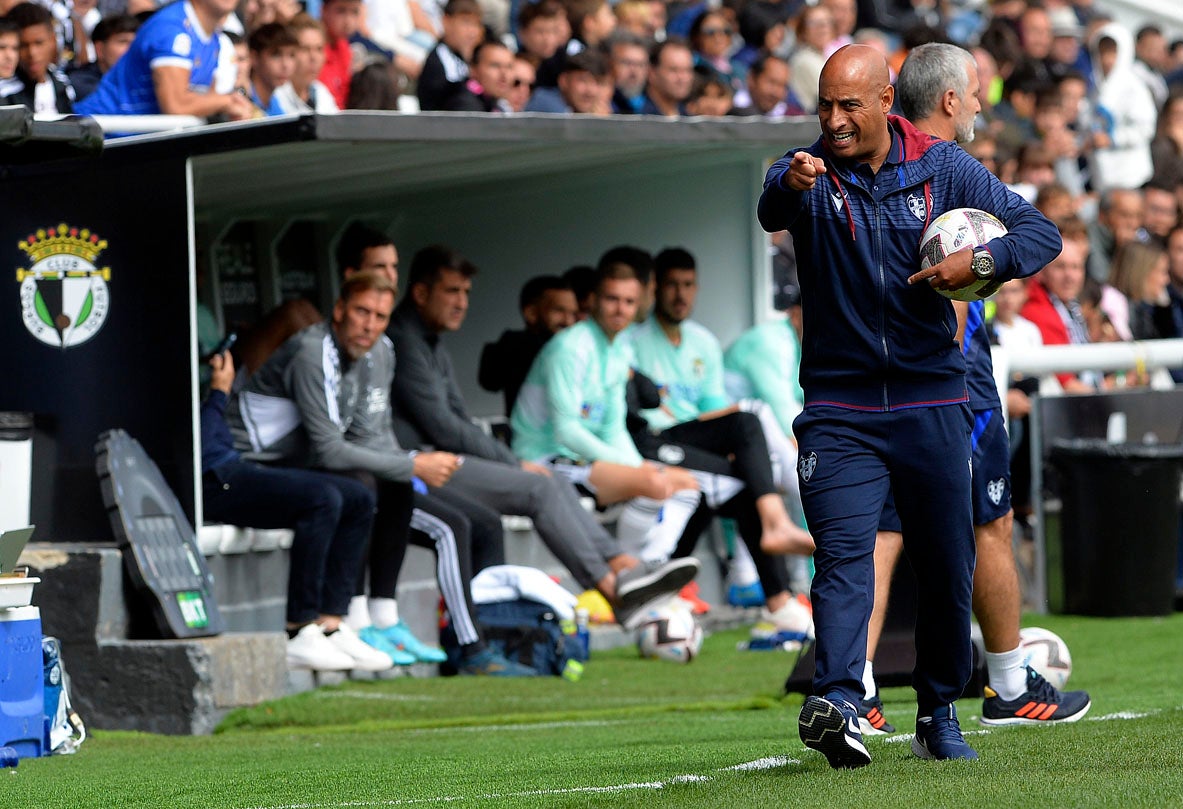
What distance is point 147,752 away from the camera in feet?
23.6

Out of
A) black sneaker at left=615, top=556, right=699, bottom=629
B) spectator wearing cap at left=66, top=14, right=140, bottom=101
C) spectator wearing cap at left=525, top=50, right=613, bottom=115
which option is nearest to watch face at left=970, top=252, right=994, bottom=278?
black sneaker at left=615, top=556, right=699, bottom=629

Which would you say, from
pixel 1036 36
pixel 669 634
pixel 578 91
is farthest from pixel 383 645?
pixel 1036 36

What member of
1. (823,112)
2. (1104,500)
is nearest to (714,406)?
(1104,500)

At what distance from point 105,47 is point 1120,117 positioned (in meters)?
11.3

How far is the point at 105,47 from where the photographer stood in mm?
10258

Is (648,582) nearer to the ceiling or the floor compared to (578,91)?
nearer to the floor

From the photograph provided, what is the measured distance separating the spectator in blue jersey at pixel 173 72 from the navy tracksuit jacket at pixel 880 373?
16.4 ft

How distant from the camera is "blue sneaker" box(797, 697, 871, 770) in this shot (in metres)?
4.86

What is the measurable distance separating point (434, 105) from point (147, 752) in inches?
237

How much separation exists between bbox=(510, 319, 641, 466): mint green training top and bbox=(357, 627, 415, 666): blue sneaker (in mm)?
2002

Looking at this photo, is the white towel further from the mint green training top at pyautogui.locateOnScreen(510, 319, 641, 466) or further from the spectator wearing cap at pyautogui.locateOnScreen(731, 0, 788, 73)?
the spectator wearing cap at pyautogui.locateOnScreen(731, 0, 788, 73)

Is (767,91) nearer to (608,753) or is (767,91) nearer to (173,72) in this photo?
(173,72)

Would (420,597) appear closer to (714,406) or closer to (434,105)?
(714,406)

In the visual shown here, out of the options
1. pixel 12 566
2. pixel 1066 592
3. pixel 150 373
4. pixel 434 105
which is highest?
pixel 434 105
